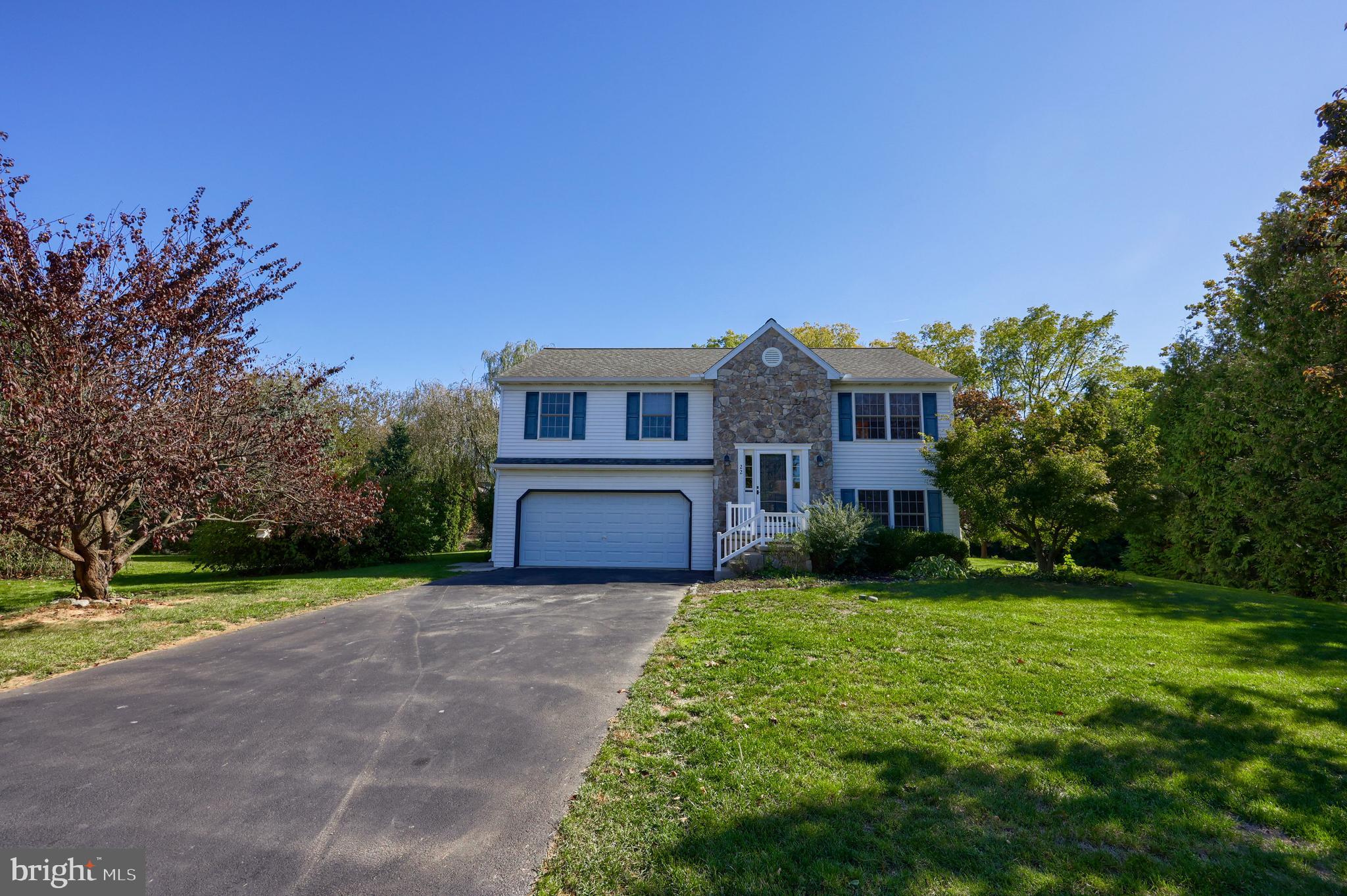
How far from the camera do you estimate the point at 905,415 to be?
18031 millimetres

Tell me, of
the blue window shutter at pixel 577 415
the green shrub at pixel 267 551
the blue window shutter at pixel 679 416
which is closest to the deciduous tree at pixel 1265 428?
the blue window shutter at pixel 679 416

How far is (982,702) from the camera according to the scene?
17.7 feet

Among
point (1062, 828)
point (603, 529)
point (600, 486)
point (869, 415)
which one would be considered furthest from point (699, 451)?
point (1062, 828)

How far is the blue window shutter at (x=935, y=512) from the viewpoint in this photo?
56.3ft

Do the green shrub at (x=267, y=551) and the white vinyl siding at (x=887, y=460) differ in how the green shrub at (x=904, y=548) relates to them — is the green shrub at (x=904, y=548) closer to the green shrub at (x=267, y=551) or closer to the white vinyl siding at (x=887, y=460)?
the white vinyl siding at (x=887, y=460)

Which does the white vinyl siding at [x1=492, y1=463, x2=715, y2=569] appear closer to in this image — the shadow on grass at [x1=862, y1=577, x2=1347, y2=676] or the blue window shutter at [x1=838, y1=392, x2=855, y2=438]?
the blue window shutter at [x1=838, y1=392, x2=855, y2=438]

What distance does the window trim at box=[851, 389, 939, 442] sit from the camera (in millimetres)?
17969

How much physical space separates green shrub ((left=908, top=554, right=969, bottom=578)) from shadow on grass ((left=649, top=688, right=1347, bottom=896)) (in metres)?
9.05

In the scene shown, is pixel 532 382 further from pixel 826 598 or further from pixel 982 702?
pixel 982 702

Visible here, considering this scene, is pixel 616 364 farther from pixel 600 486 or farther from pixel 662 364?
pixel 600 486

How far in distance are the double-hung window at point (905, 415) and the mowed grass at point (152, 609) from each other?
45.4 feet

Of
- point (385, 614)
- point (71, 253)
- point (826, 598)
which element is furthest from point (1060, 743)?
point (71, 253)

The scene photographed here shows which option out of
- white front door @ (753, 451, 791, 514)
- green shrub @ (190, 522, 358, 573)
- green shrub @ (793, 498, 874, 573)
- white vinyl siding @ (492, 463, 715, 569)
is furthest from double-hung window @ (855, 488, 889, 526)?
green shrub @ (190, 522, 358, 573)

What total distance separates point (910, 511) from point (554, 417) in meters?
11.2
